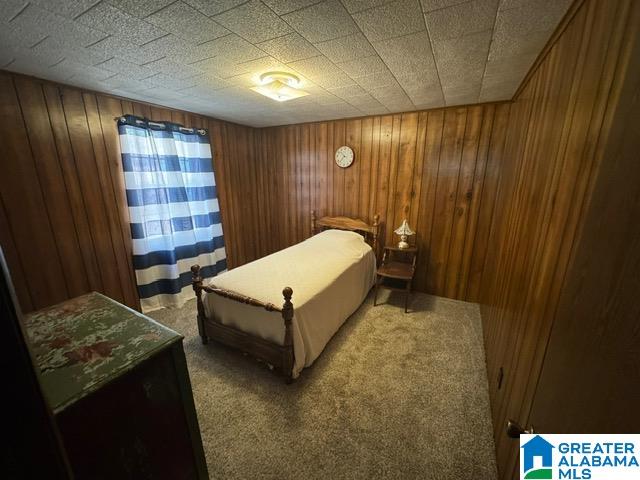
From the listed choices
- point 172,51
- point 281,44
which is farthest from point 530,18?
point 172,51

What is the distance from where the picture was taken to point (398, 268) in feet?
10.1

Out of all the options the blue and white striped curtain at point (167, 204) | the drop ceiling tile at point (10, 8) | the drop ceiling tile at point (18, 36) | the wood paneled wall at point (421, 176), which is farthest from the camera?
the wood paneled wall at point (421, 176)

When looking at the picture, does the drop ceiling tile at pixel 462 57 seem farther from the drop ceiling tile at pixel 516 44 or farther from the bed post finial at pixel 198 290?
the bed post finial at pixel 198 290

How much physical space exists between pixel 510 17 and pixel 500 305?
1749mm

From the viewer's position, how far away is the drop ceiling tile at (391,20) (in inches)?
47.0

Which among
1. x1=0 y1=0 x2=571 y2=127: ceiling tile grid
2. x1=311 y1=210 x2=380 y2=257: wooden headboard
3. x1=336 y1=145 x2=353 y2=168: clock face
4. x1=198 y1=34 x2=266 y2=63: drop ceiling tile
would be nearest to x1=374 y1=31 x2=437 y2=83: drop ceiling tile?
x1=0 y1=0 x2=571 y2=127: ceiling tile grid

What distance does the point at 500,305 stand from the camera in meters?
1.90

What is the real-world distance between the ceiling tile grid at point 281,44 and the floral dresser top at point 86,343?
137cm

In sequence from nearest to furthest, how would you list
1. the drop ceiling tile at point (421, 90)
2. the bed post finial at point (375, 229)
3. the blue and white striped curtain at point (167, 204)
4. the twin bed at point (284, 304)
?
the twin bed at point (284, 304) → the drop ceiling tile at point (421, 90) → the blue and white striped curtain at point (167, 204) → the bed post finial at point (375, 229)

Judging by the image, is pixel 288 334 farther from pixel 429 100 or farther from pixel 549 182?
pixel 429 100

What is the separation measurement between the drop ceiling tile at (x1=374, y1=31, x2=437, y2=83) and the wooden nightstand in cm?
185

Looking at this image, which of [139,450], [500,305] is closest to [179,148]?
[139,450]

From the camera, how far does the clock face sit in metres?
3.46

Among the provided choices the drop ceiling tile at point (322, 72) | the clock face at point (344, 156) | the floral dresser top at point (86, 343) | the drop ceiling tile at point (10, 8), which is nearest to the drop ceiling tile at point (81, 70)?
the drop ceiling tile at point (10, 8)
